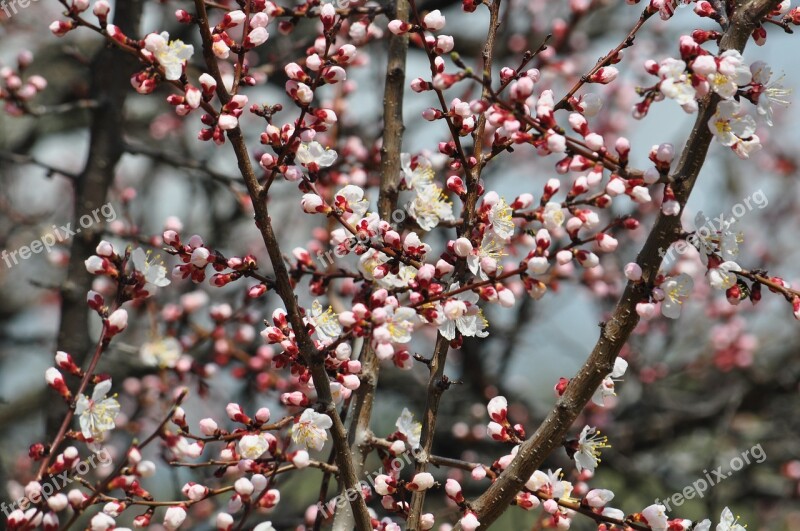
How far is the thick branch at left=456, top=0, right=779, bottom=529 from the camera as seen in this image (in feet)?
Answer: 5.98

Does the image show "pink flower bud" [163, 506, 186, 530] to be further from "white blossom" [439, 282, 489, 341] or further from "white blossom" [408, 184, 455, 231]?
"white blossom" [408, 184, 455, 231]

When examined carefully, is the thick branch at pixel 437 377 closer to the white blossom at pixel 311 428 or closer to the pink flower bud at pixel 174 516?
the white blossom at pixel 311 428

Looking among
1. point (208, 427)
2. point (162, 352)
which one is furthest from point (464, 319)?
point (162, 352)

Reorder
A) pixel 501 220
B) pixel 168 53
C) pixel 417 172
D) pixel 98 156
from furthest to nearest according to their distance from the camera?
1. pixel 98 156
2. pixel 417 172
3. pixel 501 220
4. pixel 168 53

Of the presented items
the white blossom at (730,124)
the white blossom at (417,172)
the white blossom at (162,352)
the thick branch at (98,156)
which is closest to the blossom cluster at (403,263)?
the white blossom at (730,124)

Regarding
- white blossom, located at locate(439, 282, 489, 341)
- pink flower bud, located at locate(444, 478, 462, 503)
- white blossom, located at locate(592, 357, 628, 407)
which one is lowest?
pink flower bud, located at locate(444, 478, 462, 503)

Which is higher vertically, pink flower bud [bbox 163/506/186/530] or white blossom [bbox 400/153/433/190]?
white blossom [bbox 400/153/433/190]

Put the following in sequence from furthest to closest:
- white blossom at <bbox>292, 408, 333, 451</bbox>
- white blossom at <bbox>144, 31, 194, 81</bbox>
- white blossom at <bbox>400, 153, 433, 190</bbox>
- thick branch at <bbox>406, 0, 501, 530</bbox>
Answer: white blossom at <bbox>400, 153, 433, 190</bbox>
thick branch at <bbox>406, 0, 501, 530</bbox>
white blossom at <bbox>292, 408, 333, 451</bbox>
white blossom at <bbox>144, 31, 194, 81</bbox>

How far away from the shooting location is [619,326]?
1.88 m

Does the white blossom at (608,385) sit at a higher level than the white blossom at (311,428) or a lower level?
higher

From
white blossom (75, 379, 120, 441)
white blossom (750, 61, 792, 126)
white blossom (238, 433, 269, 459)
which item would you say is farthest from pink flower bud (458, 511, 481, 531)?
white blossom (750, 61, 792, 126)

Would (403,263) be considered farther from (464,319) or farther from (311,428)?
(311,428)

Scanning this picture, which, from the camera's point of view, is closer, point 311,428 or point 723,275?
point 723,275

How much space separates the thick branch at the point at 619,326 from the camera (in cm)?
182
